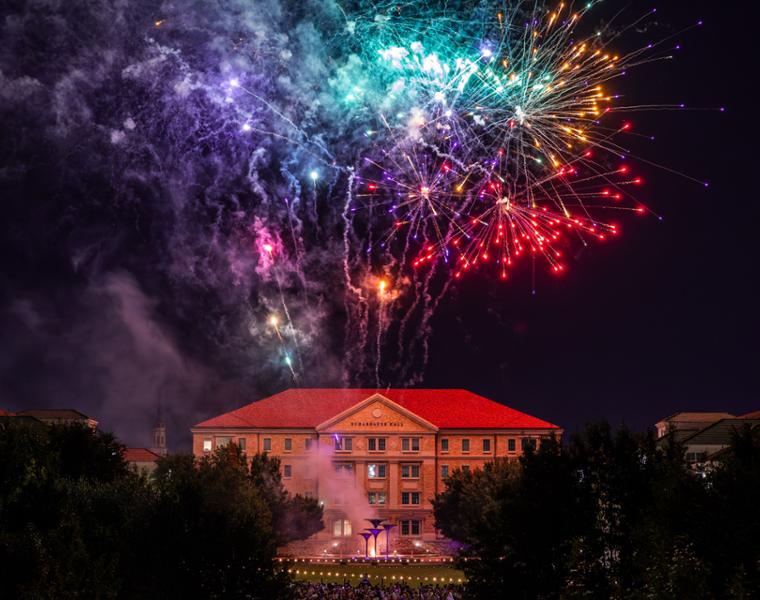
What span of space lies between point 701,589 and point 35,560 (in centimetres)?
1775

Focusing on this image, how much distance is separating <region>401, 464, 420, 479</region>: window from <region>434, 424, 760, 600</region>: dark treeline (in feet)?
228

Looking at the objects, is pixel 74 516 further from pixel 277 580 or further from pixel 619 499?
pixel 619 499

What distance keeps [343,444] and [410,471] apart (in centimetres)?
749

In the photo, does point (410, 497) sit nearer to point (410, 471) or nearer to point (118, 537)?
point (410, 471)

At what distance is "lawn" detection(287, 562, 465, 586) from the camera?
75.6m

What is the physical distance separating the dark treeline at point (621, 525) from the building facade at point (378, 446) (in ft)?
225

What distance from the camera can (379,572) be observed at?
271 feet

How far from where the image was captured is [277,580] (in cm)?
4434

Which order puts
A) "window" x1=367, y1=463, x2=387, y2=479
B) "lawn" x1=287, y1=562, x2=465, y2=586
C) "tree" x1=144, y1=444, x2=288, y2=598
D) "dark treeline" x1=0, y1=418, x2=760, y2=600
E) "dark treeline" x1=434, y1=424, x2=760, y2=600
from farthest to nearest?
1. "window" x1=367, y1=463, x2=387, y2=479
2. "lawn" x1=287, y1=562, x2=465, y2=586
3. "tree" x1=144, y1=444, x2=288, y2=598
4. "dark treeline" x1=0, y1=418, x2=760, y2=600
5. "dark treeline" x1=434, y1=424, x2=760, y2=600

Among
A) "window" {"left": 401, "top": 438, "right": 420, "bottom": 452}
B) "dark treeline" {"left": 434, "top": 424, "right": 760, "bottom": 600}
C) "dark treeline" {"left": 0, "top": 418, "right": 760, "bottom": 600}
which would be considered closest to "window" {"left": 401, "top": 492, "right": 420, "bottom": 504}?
"window" {"left": 401, "top": 438, "right": 420, "bottom": 452}

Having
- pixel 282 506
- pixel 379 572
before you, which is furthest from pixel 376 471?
pixel 379 572

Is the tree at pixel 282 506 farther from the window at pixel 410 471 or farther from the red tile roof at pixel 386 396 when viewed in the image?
the red tile roof at pixel 386 396

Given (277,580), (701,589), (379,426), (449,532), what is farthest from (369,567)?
(701,589)

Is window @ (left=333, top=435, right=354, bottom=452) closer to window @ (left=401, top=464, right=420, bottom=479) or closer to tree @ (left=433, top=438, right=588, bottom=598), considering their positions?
window @ (left=401, top=464, right=420, bottom=479)
